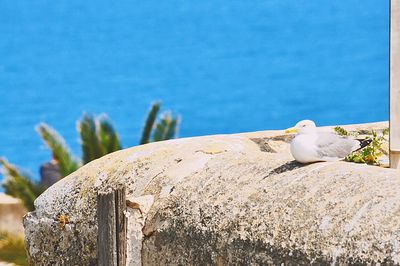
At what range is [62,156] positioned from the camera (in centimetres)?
1375

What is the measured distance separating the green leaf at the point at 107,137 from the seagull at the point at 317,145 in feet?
24.7

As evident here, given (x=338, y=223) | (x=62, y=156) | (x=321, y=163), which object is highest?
(x=62, y=156)

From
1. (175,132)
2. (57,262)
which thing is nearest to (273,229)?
(57,262)

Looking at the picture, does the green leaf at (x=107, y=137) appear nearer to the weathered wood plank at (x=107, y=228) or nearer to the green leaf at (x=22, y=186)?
the green leaf at (x=22, y=186)

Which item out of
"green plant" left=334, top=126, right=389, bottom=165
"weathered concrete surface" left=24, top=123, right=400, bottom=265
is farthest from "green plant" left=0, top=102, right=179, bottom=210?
"green plant" left=334, top=126, right=389, bottom=165

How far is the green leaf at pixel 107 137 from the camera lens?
1341 centimetres

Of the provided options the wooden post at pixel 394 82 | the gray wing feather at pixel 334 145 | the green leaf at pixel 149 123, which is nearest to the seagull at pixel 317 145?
the gray wing feather at pixel 334 145

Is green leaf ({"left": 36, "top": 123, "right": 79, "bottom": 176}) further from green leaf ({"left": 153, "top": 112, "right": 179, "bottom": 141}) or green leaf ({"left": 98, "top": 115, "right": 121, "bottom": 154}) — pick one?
green leaf ({"left": 153, "top": 112, "right": 179, "bottom": 141})

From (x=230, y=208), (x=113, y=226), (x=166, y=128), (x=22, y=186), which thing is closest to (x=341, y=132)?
(x=230, y=208)

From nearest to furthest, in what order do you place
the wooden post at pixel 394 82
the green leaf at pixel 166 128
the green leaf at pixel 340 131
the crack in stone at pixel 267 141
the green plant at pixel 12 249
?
1. the wooden post at pixel 394 82
2. the green leaf at pixel 340 131
3. the crack in stone at pixel 267 141
4. the green leaf at pixel 166 128
5. the green plant at pixel 12 249

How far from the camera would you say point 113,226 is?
6359 mm

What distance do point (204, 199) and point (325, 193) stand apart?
0.86m

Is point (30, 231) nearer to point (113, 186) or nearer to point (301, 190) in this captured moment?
point (113, 186)

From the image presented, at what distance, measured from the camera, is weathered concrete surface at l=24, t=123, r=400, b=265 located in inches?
201
